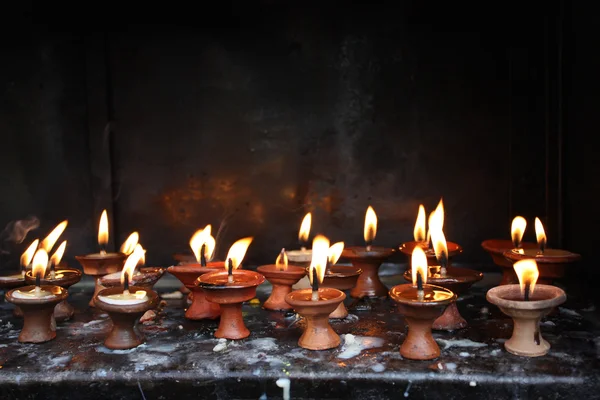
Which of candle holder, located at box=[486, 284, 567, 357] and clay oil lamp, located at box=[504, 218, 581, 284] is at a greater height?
clay oil lamp, located at box=[504, 218, 581, 284]

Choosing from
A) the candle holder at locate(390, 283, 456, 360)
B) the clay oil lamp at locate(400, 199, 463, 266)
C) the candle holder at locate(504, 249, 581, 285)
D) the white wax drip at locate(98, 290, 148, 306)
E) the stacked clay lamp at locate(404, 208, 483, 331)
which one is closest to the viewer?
the candle holder at locate(390, 283, 456, 360)

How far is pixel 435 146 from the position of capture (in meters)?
4.58

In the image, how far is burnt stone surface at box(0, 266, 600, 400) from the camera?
2613mm

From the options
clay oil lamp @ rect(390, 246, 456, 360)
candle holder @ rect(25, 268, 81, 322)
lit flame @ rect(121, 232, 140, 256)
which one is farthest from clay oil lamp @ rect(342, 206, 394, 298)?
candle holder @ rect(25, 268, 81, 322)

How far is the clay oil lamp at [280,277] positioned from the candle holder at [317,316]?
487mm

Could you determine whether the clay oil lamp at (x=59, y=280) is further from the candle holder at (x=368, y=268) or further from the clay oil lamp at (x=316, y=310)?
the candle holder at (x=368, y=268)

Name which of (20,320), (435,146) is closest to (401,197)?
(435,146)

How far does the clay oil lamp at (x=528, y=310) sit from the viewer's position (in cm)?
277

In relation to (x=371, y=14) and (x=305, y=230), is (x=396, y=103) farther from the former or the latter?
(x=305, y=230)

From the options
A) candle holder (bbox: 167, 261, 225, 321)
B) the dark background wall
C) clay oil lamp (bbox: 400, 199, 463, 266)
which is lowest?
candle holder (bbox: 167, 261, 225, 321)

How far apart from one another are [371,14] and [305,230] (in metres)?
1.67

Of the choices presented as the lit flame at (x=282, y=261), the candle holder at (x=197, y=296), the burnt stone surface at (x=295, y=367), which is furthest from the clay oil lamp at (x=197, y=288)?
the lit flame at (x=282, y=261)

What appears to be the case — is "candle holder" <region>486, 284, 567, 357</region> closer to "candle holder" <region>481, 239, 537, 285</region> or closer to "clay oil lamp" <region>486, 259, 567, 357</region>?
"clay oil lamp" <region>486, 259, 567, 357</region>

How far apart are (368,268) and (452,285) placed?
0.84m
